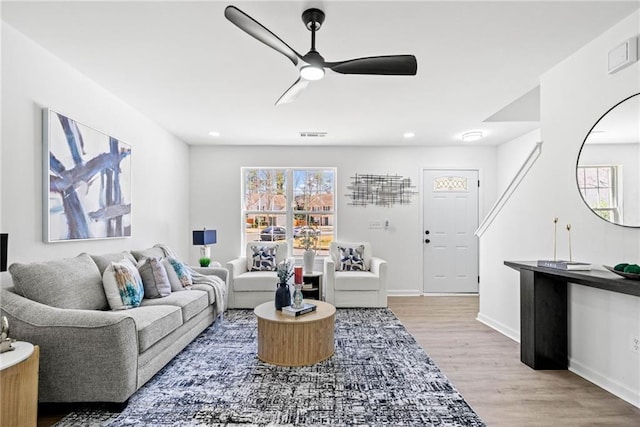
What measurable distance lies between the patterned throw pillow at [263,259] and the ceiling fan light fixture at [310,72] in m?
3.35

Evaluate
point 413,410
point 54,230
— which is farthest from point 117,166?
point 413,410

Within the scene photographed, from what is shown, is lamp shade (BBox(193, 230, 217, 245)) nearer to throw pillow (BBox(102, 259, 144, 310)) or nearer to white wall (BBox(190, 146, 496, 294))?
white wall (BBox(190, 146, 496, 294))

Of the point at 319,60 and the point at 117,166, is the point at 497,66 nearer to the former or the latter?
the point at 319,60

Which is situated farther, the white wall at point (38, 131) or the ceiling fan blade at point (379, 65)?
the white wall at point (38, 131)

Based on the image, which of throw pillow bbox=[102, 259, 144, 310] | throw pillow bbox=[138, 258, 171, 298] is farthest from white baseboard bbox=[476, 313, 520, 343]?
throw pillow bbox=[102, 259, 144, 310]

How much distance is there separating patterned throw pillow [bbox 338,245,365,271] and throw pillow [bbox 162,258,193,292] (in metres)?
2.19

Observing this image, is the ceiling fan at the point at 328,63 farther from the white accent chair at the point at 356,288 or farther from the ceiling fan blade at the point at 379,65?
the white accent chair at the point at 356,288

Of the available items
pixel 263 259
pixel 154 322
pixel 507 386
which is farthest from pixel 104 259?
pixel 507 386

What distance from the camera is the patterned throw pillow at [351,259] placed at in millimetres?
5281

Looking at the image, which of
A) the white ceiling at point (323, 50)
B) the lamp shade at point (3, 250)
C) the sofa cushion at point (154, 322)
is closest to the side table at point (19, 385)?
the lamp shade at point (3, 250)

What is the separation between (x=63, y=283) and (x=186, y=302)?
3.17ft

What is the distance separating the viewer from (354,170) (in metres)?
6.00

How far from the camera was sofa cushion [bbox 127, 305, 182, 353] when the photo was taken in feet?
8.04

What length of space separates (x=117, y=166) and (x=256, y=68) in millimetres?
1794
